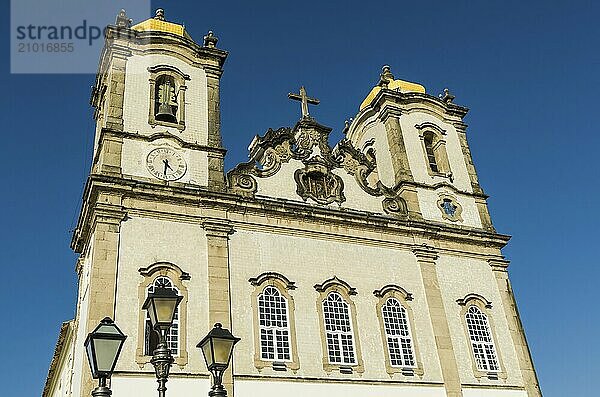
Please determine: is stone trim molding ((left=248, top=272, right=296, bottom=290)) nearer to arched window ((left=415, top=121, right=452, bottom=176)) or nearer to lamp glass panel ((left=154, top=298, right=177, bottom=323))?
arched window ((left=415, top=121, right=452, bottom=176))

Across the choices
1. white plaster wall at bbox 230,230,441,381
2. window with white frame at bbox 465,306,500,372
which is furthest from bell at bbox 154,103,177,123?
window with white frame at bbox 465,306,500,372

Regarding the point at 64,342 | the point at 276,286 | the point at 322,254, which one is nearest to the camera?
the point at 276,286

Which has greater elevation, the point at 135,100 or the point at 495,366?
the point at 135,100

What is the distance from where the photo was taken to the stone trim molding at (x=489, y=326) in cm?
1967

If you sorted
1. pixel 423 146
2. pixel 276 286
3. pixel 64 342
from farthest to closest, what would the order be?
pixel 423 146 < pixel 64 342 < pixel 276 286

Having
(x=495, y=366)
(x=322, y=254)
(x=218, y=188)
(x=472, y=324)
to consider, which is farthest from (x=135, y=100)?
(x=495, y=366)

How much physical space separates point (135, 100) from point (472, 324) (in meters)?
13.6

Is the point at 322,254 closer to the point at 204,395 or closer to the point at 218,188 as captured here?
the point at 218,188

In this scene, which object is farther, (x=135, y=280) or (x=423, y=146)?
(x=423, y=146)

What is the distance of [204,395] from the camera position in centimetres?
1554

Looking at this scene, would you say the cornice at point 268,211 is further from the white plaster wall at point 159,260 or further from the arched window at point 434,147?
the arched window at point 434,147

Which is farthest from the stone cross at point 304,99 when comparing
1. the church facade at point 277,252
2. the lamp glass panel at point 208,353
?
the lamp glass panel at point 208,353

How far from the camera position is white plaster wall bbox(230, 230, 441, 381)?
1731cm

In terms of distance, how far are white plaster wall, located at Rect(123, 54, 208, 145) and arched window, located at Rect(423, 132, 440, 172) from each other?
30.8 ft
